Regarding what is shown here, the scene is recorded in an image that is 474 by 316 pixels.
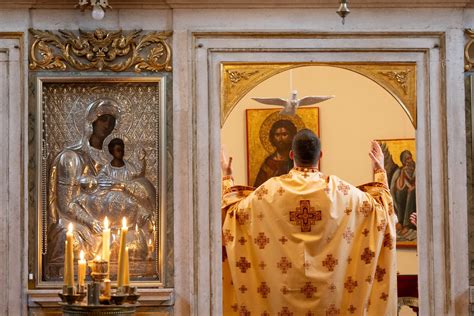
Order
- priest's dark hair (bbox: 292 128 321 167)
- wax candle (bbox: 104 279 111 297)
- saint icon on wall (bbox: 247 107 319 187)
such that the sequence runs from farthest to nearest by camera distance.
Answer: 1. saint icon on wall (bbox: 247 107 319 187)
2. priest's dark hair (bbox: 292 128 321 167)
3. wax candle (bbox: 104 279 111 297)

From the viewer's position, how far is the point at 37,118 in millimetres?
9500

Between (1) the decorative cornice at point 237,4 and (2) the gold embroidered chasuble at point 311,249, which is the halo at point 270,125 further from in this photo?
(1) the decorative cornice at point 237,4

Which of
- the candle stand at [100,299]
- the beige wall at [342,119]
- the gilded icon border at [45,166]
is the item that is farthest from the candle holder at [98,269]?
the beige wall at [342,119]

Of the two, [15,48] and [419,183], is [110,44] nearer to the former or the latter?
[15,48]

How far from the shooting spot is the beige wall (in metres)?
12.5

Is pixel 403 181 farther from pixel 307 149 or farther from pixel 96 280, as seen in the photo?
pixel 96 280

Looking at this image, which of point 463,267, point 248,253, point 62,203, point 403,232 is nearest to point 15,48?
point 62,203

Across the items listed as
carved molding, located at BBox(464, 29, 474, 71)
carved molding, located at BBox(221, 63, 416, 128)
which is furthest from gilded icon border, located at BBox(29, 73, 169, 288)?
carved molding, located at BBox(464, 29, 474, 71)

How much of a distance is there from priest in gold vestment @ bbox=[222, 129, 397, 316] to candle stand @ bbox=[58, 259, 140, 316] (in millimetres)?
1581

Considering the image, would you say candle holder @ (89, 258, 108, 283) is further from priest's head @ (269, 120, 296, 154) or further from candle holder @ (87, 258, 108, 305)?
priest's head @ (269, 120, 296, 154)

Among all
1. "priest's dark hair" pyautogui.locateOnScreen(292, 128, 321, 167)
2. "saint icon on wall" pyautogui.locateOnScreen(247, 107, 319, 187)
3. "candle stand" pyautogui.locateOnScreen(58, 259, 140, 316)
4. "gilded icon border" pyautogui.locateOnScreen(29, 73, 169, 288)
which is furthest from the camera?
"saint icon on wall" pyautogui.locateOnScreen(247, 107, 319, 187)

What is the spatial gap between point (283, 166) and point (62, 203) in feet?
11.8

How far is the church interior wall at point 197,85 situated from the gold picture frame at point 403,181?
2.65 m

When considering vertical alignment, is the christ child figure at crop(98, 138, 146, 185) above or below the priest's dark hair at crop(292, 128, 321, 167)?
below
